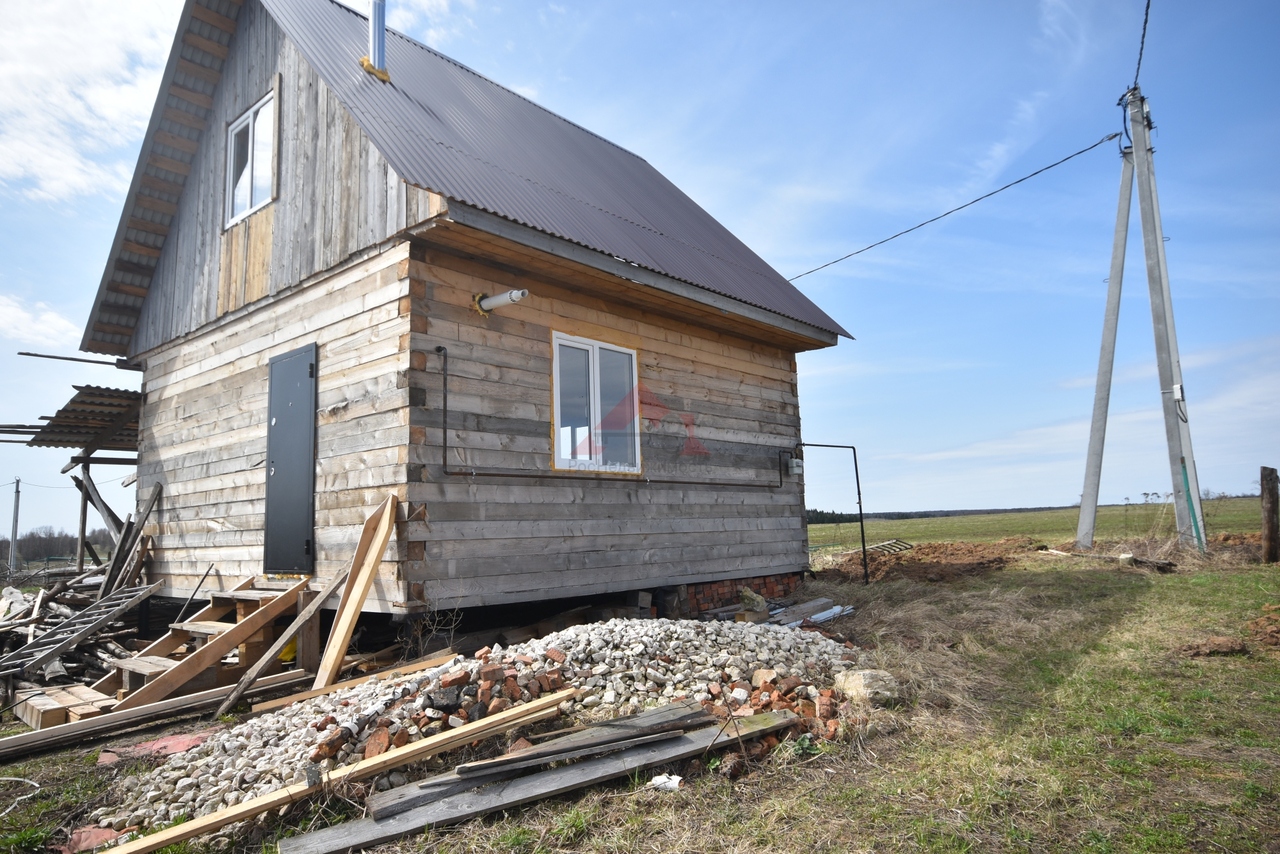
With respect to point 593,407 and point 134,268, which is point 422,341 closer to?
point 593,407

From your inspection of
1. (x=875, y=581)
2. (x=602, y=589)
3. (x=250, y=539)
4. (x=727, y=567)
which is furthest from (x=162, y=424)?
(x=875, y=581)

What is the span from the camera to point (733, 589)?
388 inches

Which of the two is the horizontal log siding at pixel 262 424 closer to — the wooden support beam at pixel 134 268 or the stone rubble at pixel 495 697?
the wooden support beam at pixel 134 268

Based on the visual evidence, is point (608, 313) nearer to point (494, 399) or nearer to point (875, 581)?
point (494, 399)

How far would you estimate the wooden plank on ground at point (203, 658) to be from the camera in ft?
19.0

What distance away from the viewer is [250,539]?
27.5 ft

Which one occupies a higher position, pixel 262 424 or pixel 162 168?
pixel 162 168

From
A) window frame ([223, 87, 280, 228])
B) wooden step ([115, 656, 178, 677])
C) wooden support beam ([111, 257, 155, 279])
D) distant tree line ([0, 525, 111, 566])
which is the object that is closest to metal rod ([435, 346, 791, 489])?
wooden step ([115, 656, 178, 677])

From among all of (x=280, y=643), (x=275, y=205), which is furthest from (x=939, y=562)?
(x=275, y=205)

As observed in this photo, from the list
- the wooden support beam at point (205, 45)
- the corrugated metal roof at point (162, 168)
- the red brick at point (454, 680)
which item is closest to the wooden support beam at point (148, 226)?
the corrugated metal roof at point (162, 168)

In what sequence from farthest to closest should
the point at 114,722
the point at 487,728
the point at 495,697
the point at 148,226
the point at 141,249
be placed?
the point at 141,249, the point at 148,226, the point at 114,722, the point at 495,697, the point at 487,728

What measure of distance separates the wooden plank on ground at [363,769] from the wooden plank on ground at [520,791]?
0.25 meters

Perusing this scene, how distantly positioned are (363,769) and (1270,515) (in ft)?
47.2

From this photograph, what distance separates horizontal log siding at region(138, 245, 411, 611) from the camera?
6758mm
